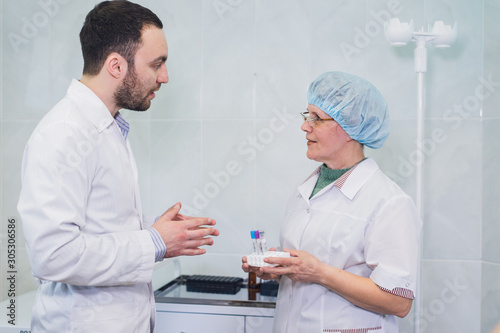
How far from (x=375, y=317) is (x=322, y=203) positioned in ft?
1.25

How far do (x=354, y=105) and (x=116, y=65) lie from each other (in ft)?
2.41

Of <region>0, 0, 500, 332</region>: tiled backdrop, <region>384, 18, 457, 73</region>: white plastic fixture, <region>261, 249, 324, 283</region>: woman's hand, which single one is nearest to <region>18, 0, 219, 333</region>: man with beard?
<region>261, 249, 324, 283</region>: woman's hand

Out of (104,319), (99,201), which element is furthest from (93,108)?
(104,319)

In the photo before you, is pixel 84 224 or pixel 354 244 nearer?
pixel 84 224

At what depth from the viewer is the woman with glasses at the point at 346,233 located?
4.45 feet

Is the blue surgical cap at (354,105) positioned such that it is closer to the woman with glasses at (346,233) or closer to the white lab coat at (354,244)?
the woman with glasses at (346,233)

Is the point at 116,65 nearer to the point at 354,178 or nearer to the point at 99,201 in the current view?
the point at 99,201

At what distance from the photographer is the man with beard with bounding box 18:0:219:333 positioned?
3.64 ft

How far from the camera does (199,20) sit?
2.31 metres

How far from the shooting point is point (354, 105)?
4.96ft

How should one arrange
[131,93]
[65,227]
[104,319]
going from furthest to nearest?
1. [131,93]
2. [104,319]
3. [65,227]

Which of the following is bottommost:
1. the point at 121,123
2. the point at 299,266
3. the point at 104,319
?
the point at 104,319

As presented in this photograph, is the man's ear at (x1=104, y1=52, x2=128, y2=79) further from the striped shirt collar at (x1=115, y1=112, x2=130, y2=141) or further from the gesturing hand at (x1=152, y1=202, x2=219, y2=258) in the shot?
the gesturing hand at (x1=152, y1=202, x2=219, y2=258)

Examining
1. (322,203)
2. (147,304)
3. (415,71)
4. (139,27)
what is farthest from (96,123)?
(415,71)
